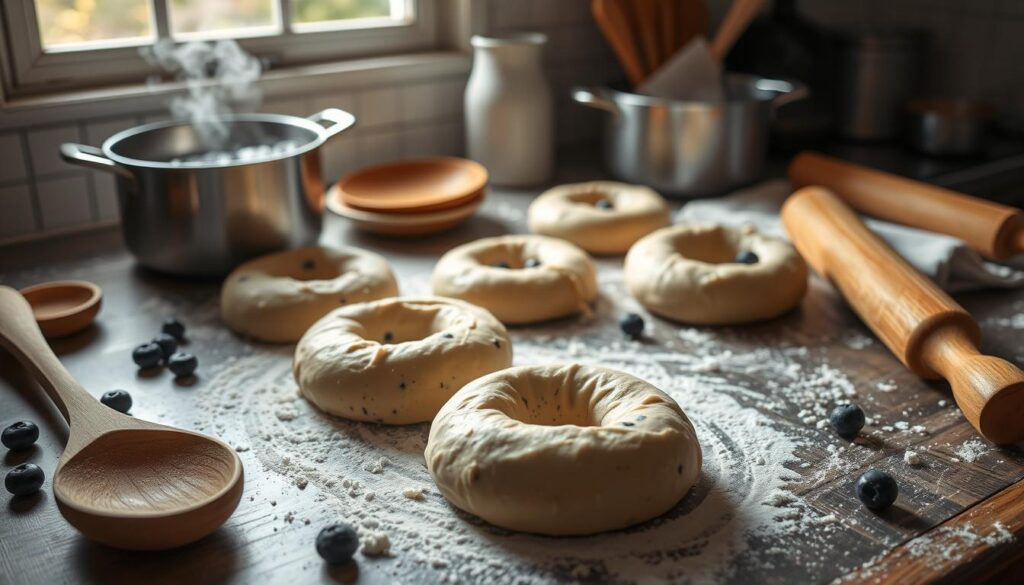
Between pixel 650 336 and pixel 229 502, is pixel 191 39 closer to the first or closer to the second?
pixel 650 336

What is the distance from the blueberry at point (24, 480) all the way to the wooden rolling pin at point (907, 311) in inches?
42.7

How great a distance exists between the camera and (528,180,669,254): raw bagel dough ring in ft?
5.64

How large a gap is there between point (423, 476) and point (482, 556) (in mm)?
169

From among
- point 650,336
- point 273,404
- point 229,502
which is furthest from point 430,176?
point 229,502

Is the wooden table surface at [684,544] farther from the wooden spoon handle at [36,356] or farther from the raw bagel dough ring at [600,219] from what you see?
the raw bagel dough ring at [600,219]

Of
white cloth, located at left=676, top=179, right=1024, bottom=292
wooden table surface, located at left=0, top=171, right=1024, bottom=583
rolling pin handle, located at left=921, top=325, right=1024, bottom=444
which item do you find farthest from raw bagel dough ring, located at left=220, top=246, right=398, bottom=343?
rolling pin handle, located at left=921, top=325, right=1024, bottom=444

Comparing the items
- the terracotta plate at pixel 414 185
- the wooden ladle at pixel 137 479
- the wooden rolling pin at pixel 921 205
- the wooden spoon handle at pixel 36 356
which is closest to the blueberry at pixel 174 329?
the wooden spoon handle at pixel 36 356

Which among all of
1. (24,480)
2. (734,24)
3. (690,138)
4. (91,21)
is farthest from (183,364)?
(734,24)

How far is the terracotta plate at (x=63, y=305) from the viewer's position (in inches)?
53.9

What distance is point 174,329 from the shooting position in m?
1.39

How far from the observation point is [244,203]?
152 centimetres

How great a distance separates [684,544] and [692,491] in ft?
0.33

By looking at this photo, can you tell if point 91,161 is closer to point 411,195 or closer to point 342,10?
point 411,195

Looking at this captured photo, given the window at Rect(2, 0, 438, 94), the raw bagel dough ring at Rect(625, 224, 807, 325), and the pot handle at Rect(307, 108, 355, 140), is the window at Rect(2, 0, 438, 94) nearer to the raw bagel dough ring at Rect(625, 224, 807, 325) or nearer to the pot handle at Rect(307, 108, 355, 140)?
the pot handle at Rect(307, 108, 355, 140)
